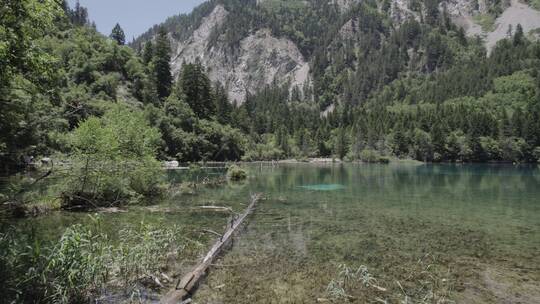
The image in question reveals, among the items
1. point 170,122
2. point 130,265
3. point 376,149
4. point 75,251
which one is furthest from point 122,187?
point 376,149

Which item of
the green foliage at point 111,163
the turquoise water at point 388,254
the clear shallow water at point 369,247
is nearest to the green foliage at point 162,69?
the green foliage at point 111,163

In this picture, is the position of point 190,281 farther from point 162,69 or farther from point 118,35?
point 118,35

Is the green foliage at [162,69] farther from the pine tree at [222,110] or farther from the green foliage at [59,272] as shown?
the green foliage at [59,272]

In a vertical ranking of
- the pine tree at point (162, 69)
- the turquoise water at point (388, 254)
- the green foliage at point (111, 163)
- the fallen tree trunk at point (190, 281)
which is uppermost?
the pine tree at point (162, 69)

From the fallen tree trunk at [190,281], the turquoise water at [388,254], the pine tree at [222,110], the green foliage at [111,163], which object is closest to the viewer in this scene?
the fallen tree trunk at [190,281]

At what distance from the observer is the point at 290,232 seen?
24.4 m

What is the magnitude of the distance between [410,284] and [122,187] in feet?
79.9

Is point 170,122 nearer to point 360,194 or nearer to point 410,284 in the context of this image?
point 360,194

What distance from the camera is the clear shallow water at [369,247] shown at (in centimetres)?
1423

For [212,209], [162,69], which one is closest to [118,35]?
[162,69]

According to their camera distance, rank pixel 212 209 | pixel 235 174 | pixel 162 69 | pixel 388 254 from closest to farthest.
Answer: pixel 388 254 < pixel 212 209 < pixel 235 174 < pixel 162 69

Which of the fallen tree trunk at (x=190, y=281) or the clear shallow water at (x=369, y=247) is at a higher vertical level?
the fallen tree trunk at (x=190, y=281)

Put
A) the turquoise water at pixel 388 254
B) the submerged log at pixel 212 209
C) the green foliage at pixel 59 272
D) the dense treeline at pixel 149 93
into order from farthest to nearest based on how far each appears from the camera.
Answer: the dense treeline at pixel 149 93 → the submerged log at pixel 212 209 → the turquoise water at pixel 388 254 → the green foliage at pixel 59 272

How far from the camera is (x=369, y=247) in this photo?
20.9 m
